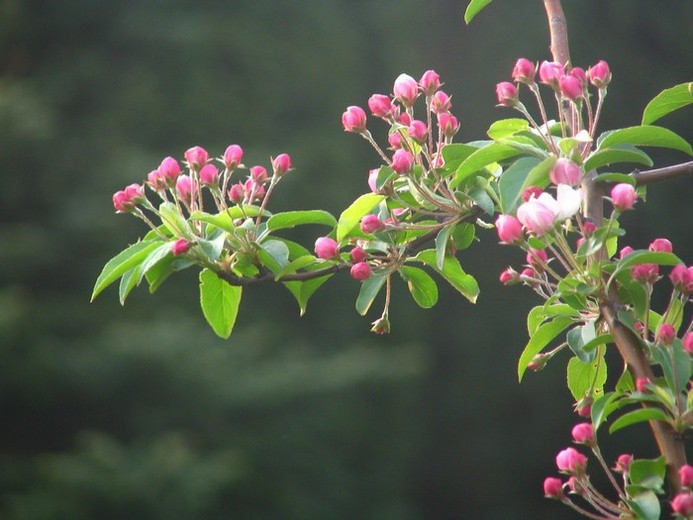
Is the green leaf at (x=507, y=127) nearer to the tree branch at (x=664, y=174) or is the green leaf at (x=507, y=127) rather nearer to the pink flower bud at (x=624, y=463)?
the tree branch at (x=664, y=174)

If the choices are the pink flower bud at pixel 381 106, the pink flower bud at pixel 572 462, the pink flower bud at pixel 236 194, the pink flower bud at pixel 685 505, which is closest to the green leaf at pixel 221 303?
the pink flower bud at pixel 236 194

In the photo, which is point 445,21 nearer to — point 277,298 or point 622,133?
point 277,298

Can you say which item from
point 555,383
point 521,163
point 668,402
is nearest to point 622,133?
point 521,163

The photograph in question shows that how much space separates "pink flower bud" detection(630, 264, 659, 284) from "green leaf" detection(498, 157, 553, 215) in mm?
89

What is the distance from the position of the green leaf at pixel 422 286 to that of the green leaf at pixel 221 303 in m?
0.14

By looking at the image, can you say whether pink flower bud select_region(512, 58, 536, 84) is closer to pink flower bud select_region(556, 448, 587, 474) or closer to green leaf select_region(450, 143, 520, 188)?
green leaf select_region(450, 143, 520, 188)

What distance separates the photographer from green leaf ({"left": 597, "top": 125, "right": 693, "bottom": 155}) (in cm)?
71

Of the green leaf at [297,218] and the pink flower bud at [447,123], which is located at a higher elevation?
the pink flower bud at [447,123]

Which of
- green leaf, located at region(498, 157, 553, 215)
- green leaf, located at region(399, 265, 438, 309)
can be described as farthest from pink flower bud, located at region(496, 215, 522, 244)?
green leaf, located at region(399, 265, 438, 309)

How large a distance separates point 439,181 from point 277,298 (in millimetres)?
3988

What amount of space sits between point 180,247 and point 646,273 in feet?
1.05

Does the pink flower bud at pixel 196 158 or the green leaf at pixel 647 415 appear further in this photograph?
the pink flower bud at pixel 196 158

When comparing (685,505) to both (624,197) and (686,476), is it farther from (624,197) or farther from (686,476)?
(624,197)

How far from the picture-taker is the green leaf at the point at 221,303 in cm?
87
